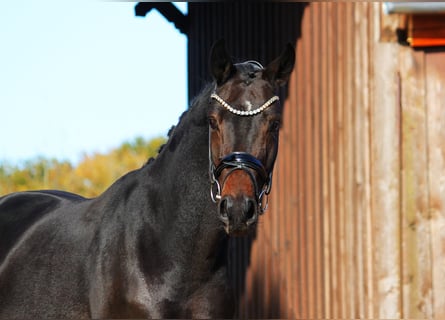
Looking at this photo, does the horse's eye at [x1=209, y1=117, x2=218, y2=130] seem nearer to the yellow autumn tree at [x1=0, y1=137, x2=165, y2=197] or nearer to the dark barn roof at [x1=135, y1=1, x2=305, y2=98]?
the dark barn roof at [x1=135, y1=1, x2=305, y2=98]

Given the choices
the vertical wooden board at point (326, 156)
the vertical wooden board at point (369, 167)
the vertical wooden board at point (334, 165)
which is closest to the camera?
the vertical wooden board at point (369, 167)

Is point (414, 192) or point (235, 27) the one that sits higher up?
point (235, 27)

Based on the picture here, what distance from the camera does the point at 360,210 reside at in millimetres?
7688

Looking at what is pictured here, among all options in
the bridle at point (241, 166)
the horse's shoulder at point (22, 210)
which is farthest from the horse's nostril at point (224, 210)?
the horse's shoulder at point (22, 210)

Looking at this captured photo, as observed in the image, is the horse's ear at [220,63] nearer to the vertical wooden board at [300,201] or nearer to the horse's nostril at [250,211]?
the horse's nostril at [250,211]

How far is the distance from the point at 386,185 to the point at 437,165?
1.47 ft

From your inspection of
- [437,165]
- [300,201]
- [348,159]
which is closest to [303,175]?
[300,201]

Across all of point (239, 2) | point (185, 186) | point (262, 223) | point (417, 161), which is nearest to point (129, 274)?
point (185, 186)

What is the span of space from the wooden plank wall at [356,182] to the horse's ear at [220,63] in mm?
3079

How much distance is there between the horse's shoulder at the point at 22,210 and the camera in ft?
18.6

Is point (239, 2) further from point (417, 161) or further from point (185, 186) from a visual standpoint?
point (185, 186)

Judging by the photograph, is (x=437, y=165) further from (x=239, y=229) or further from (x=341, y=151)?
(x=239, y=229)

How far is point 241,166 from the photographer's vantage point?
4.13 metres

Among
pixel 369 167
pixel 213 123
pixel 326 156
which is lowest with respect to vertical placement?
pixel 369 167
